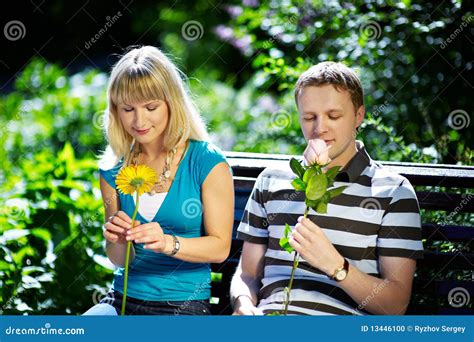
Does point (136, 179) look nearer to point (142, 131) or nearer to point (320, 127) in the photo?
point (142, 131)

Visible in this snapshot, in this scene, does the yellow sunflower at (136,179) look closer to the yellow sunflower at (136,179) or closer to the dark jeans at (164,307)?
the yellow sunflower at (136,179)

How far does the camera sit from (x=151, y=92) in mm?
2523

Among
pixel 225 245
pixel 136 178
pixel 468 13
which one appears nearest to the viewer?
pixel 136 178

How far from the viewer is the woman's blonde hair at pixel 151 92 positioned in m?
2.53

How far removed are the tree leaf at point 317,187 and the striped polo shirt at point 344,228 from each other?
0.44 m

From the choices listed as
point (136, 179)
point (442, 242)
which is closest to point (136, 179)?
point (136, 179)

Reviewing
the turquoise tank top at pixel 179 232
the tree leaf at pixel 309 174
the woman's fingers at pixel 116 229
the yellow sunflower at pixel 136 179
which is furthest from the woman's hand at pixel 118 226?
the tree leaf at pixel 309 174

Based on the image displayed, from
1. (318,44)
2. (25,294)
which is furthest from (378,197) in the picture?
(318,44)

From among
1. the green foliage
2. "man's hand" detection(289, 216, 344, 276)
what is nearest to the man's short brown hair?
"man's hand" detection(289, 216, 344, 276)

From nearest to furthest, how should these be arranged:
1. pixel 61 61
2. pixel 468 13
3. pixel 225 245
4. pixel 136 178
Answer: pixel 136 178, pixel 225 245, pixel 468 13, pixel 61 61

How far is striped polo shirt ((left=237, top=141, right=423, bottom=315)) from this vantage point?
2490mm

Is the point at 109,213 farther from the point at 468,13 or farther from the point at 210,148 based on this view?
the point at 468,13

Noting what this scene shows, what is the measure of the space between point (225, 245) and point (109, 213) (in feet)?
1.24

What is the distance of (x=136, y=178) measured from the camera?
2131mm
